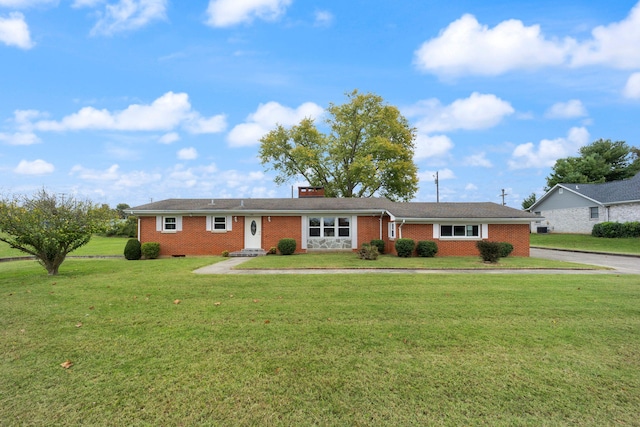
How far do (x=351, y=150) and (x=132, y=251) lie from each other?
25091mm

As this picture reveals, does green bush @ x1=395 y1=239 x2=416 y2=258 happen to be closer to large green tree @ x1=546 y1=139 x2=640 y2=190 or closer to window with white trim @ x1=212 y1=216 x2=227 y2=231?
window with white trim @ x1=212 y1=216 x2=227 y2=231

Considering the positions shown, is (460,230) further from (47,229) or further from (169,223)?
(47,229)

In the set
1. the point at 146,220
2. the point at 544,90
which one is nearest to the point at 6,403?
the point at 146,220

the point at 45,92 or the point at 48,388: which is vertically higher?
the point at 45,92

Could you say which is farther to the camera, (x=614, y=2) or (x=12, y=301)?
(x=614, y=2)

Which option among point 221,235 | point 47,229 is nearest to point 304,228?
point 221,235

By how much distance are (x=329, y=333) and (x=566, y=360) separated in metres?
2.91

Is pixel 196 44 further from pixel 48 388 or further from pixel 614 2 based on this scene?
pixel 614 2

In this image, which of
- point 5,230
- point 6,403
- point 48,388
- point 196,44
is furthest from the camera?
point 196,44

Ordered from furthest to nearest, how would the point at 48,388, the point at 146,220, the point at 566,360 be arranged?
1. the point at 146,220
2. the point at 566,360
3. the point at 48,388

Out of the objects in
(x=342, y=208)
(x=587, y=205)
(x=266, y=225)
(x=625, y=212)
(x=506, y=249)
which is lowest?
(x=506, y=249)

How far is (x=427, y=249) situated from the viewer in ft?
52.6

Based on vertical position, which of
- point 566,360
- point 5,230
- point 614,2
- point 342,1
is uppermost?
point 342,1

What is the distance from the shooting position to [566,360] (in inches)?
147
